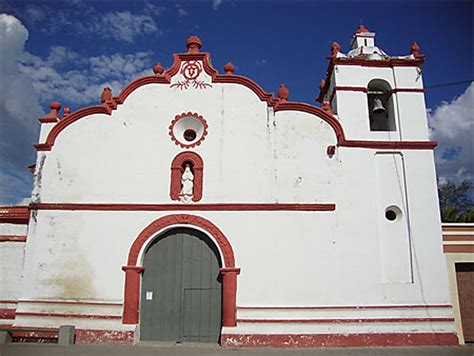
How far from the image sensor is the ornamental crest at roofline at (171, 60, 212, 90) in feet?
38.7

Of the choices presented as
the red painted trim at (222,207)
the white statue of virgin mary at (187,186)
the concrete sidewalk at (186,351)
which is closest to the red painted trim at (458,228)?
the concrete sidewalk at (186,351)

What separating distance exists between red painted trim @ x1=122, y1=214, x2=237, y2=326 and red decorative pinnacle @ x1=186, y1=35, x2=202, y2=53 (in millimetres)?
5165

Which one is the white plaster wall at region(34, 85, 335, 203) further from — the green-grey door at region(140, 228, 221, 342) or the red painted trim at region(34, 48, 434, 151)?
the green-grey door at region(140, 228, 221, 342)

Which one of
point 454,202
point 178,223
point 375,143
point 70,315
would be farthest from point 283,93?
point 454,202

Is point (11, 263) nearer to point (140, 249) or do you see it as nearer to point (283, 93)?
point (140, 249)

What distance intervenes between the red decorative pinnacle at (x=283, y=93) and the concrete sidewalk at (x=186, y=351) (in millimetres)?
6856

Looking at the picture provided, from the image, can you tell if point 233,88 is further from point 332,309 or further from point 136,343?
point 136,343

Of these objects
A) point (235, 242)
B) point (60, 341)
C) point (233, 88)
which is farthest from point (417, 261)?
point (60, 341)

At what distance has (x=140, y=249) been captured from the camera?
10641 mm

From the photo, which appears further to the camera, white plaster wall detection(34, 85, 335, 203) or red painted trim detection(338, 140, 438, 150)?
red painted trim detection(338, 140, 438, 150)

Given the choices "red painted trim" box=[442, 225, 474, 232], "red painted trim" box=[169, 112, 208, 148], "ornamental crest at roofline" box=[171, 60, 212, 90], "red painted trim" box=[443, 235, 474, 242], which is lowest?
"red painted trim" box=[443, 235, 474, 242]

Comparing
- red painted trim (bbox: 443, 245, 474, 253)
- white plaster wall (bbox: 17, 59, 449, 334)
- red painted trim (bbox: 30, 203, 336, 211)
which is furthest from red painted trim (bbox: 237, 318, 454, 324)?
red painted trim (bbox: 30, 203, 336, 211)

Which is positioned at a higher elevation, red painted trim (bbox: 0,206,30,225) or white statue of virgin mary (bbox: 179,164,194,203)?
white statue of virgin mary (bbox: 179,164,194,203)

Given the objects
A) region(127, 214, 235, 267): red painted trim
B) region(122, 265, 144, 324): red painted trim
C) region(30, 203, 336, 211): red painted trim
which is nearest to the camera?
region(122, 265, 144, 324): red painted trim
